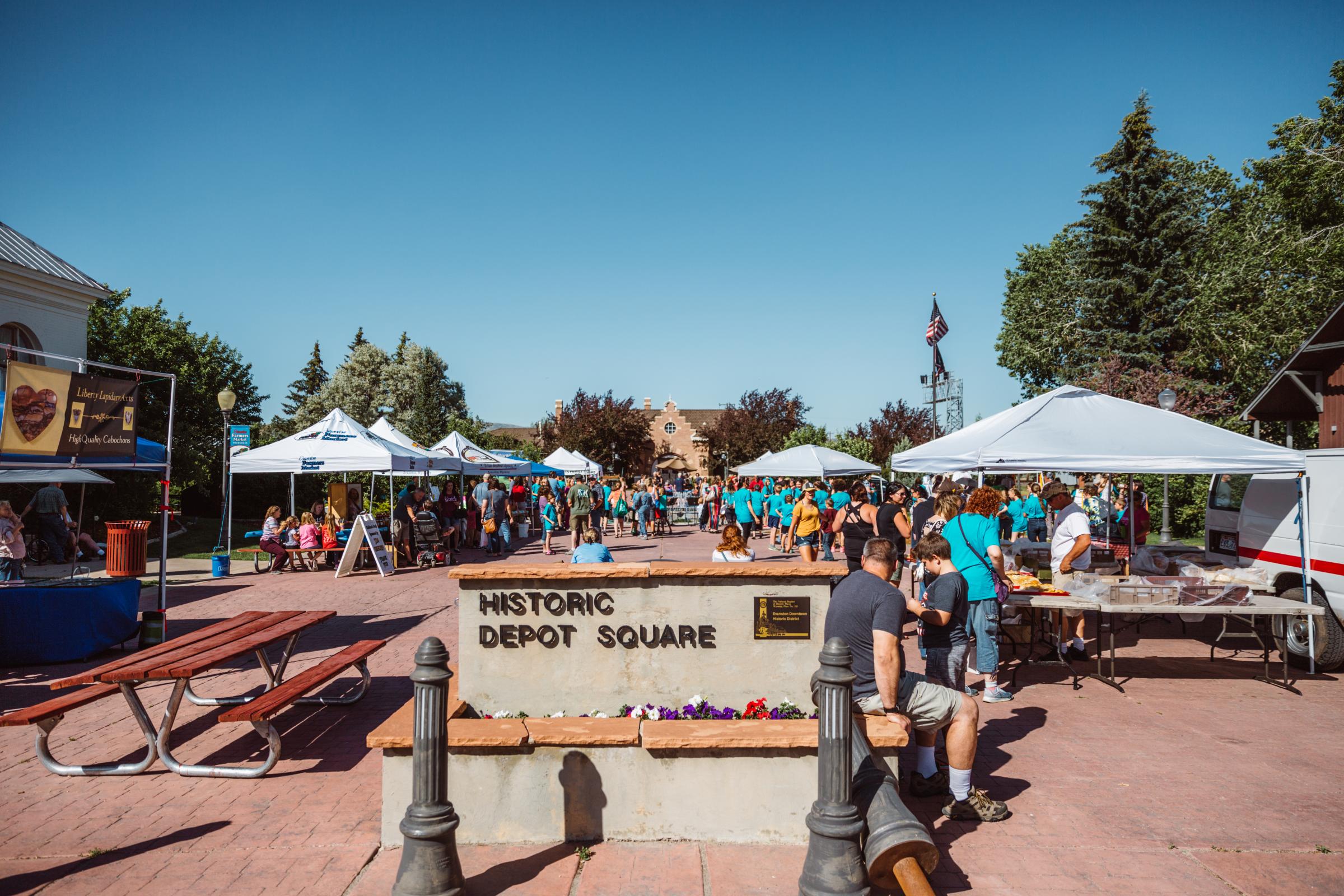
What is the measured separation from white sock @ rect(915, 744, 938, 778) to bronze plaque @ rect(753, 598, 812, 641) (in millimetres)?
1134

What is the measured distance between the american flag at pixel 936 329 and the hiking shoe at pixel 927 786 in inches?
936

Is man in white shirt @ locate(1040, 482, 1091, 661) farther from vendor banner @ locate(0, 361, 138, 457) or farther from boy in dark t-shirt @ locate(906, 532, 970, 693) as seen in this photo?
vendor banner @ locate(0, 361, 138, 457)

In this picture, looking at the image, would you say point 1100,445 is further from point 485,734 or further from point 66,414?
point 66,414

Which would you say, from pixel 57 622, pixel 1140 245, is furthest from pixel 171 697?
pixel 1140 245

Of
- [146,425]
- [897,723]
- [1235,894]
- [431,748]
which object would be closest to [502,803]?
[431,748]

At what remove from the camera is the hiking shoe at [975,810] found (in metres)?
4.35

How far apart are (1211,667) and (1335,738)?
2.22 meters

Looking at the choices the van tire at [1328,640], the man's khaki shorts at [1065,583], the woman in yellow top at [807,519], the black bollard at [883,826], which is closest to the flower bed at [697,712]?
the black bollard at [883,826]

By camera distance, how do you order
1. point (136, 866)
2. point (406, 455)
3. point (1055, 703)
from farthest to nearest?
1. point (406, 455)
2. point (1055, 703)
3. point (136, 866)

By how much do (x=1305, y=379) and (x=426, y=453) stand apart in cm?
1744

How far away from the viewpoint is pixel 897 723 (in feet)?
13.6

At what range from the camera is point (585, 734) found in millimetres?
3990

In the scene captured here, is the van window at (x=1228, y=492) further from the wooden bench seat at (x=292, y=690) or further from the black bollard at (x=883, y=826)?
the wooden bench seat at (x=292, y=690)

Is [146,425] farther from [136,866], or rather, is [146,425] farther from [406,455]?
[136,866]
